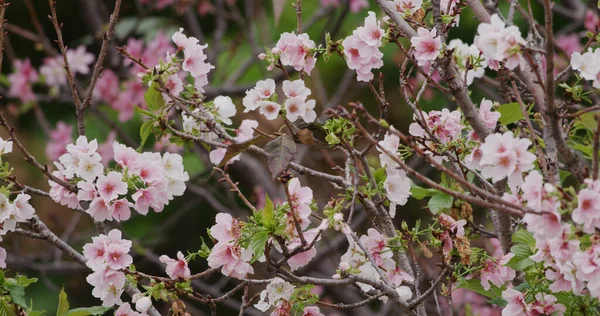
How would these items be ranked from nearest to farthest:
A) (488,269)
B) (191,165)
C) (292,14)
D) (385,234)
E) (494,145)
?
(494,145), (488,269), (385,234), (191,165), (292,14)

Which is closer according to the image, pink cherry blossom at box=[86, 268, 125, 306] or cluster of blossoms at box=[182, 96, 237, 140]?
pink cherry blossom at box=[86, 268, 125, 306]

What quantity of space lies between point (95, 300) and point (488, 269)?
3.56 meters

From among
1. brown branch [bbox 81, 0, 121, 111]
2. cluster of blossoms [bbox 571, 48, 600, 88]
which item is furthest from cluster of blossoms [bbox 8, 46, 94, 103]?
cluster of blossoms [bbox 571, 48, 600, 88]

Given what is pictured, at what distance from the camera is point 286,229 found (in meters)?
1.48

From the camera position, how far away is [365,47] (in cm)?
161

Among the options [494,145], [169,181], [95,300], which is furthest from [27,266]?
[494,145]

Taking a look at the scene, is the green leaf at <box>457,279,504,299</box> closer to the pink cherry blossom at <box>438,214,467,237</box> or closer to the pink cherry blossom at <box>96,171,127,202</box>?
the pink cherry blossom at <box>438,214,467,237</box>

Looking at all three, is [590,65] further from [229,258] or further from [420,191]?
[229,258]

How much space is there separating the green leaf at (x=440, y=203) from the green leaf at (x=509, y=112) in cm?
22

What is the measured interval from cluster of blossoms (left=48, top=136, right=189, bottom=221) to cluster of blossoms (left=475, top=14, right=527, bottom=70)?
2.34 feet

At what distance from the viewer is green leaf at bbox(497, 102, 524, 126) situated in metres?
1.63

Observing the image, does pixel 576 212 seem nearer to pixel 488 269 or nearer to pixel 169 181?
pixel 488 269

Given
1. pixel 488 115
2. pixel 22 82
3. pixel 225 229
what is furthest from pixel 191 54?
pixel 22 82

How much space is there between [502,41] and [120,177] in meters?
0.80
